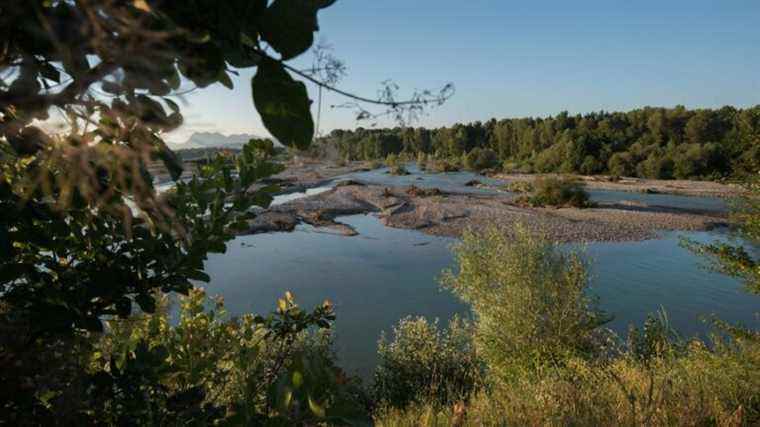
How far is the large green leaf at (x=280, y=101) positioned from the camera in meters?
0.78

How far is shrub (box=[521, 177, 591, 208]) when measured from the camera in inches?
1398

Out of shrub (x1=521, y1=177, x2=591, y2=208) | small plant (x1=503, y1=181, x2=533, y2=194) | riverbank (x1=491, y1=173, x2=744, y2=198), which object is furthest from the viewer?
small plant (x1=503, y1=181, x2=533, y2=194)

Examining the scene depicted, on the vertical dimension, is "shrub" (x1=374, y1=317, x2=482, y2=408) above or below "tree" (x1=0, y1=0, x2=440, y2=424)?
below

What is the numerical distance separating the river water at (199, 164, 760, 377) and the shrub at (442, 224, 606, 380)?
3159mm

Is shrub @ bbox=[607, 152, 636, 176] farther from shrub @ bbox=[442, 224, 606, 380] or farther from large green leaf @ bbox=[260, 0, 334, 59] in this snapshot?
large green leaf @ bbox=[260, 0, 334, 59]

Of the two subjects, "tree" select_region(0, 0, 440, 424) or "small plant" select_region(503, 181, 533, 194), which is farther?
"small plant" select_region(503, 181, 533, 194)

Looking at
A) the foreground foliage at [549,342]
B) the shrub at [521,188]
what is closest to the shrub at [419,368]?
the foreground foliage at [549,342]

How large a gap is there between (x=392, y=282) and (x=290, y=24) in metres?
17.2

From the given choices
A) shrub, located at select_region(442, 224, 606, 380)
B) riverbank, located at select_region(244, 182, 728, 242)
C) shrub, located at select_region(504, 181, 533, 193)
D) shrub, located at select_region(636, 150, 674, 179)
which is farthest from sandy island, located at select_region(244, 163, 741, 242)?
shrub, located at select_region(636, 150, 674, 179)

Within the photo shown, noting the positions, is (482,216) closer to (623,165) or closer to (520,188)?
(520,188)

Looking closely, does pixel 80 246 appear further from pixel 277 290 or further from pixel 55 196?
pixel 277 290

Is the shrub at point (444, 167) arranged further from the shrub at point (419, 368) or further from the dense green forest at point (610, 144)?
the shrub at point (419, 368)

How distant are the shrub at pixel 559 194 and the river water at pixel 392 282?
10.4m

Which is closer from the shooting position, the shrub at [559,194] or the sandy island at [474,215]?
the sandy island at [474,215]
